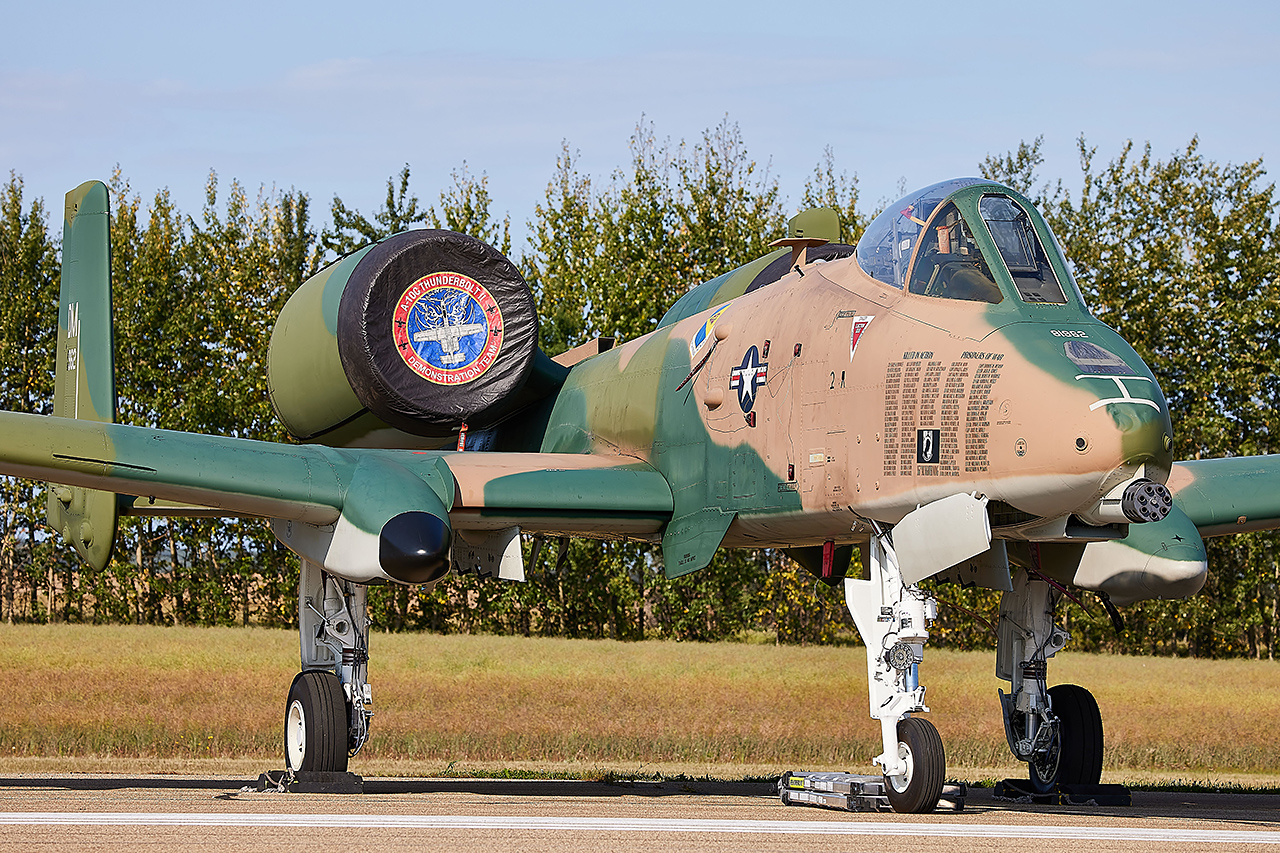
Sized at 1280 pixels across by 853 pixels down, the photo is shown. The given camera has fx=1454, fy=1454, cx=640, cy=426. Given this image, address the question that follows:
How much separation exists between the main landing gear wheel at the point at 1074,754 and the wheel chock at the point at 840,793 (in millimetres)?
1822

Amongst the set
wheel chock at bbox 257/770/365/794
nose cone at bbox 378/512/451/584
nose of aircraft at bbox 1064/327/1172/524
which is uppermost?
nose of aircraft at bbox 1064/327/1172/524

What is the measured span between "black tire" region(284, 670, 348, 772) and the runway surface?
25.7 inches

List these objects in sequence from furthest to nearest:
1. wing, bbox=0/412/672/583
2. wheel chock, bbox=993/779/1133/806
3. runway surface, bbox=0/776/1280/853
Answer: wheel chock, bbox=993/779/1133/806, wing, bbox=0/412/672/583, runway surface, bbox=0/776/1280/853

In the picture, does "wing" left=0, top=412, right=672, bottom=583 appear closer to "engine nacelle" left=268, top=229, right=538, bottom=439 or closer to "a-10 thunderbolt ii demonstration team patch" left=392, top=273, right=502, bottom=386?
"engine nacelle" left=268, top=229, right=538, bottom=439

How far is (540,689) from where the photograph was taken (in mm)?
26609

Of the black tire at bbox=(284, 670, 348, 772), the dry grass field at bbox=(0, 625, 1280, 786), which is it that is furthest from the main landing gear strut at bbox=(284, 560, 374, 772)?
the dry grass field at bbox=(0, 625, 1280, 786)

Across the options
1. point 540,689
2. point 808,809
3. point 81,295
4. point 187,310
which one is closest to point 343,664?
point 808,809

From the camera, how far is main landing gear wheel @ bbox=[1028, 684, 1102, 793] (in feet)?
43.3

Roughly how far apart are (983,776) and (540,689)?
960cm

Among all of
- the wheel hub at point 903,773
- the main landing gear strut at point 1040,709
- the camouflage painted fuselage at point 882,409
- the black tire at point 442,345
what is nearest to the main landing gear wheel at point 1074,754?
the main landing gear strut at point 1040,709

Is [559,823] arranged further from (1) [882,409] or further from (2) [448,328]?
(2) [448,328]

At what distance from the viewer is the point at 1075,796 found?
12.9m

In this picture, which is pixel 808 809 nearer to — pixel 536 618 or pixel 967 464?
pixel 967 464

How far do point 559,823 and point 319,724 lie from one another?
434 cm
